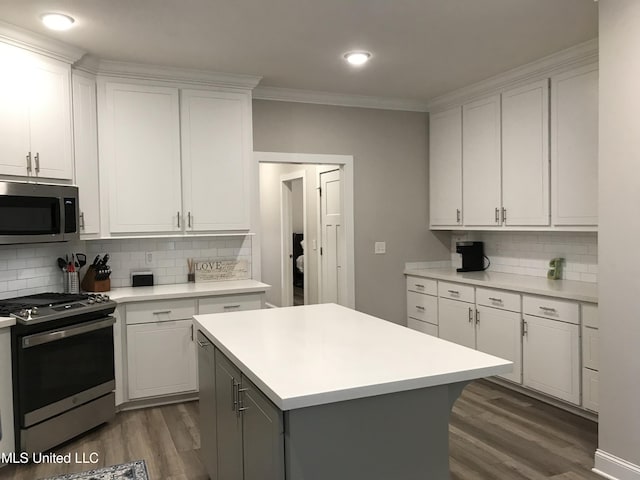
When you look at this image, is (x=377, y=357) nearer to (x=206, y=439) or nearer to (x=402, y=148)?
(x=206, y=439)

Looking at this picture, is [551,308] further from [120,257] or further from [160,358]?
[120,257]

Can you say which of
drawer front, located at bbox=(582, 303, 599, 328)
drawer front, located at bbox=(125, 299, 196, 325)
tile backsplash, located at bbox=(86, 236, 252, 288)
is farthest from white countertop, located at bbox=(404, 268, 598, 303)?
drawer front, located at bbox=(125, 299, 196, 325)

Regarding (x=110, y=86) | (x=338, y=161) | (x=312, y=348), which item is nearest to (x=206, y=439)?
(x=312, y=348)

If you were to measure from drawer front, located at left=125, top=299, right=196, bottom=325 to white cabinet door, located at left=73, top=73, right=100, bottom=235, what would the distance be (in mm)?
647

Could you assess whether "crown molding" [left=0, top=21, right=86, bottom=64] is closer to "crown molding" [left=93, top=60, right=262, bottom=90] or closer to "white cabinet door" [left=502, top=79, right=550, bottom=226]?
"crown molding" [left=93, top=60, right=262, bottom=90]

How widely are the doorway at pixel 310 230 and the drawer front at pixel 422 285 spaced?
0.61 meters

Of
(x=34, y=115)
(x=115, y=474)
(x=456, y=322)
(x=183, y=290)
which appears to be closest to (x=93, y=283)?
(x=183, y=290)

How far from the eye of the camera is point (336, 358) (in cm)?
193

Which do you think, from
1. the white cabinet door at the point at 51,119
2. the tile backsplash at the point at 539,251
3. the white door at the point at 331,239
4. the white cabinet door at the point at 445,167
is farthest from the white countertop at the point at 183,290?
the tile backsplash at the point at 539,251

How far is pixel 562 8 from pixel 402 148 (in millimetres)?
2365

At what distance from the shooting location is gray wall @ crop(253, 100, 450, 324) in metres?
4.96

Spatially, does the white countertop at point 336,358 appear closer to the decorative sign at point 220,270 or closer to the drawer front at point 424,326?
the decorative sign at point 220,270

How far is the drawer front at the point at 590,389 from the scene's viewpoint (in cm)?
342

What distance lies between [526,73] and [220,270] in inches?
117
